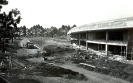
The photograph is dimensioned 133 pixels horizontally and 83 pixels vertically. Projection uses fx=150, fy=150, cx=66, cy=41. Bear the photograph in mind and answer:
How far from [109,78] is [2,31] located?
34.8ft

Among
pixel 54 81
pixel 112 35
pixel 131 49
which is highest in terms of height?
pixel 112 35

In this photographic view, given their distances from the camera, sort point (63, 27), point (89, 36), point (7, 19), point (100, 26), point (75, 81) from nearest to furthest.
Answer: point (7, 19) < point (75, 81) < point (100, 26) < point (89, 36) < point (63, 27)

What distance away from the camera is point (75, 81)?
45.5 feet

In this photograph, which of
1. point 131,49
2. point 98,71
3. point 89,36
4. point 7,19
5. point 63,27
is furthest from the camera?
point 63,27

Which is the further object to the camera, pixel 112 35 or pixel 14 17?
pixel 112 35

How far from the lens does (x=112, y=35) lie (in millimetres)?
29625

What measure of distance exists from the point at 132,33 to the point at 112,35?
7483 mm

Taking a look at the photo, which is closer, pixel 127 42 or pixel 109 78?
pixel 109 78

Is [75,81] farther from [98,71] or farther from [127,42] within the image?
[127,42]

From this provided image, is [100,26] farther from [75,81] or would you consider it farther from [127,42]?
[75,81]

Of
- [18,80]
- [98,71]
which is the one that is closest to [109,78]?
[98,71]

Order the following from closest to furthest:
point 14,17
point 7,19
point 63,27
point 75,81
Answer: point 7,19 → point 14,17 → point 75,81 → point 63,27

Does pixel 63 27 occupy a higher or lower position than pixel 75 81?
higher

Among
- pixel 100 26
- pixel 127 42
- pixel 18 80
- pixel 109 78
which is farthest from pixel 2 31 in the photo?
pixel 100 26
